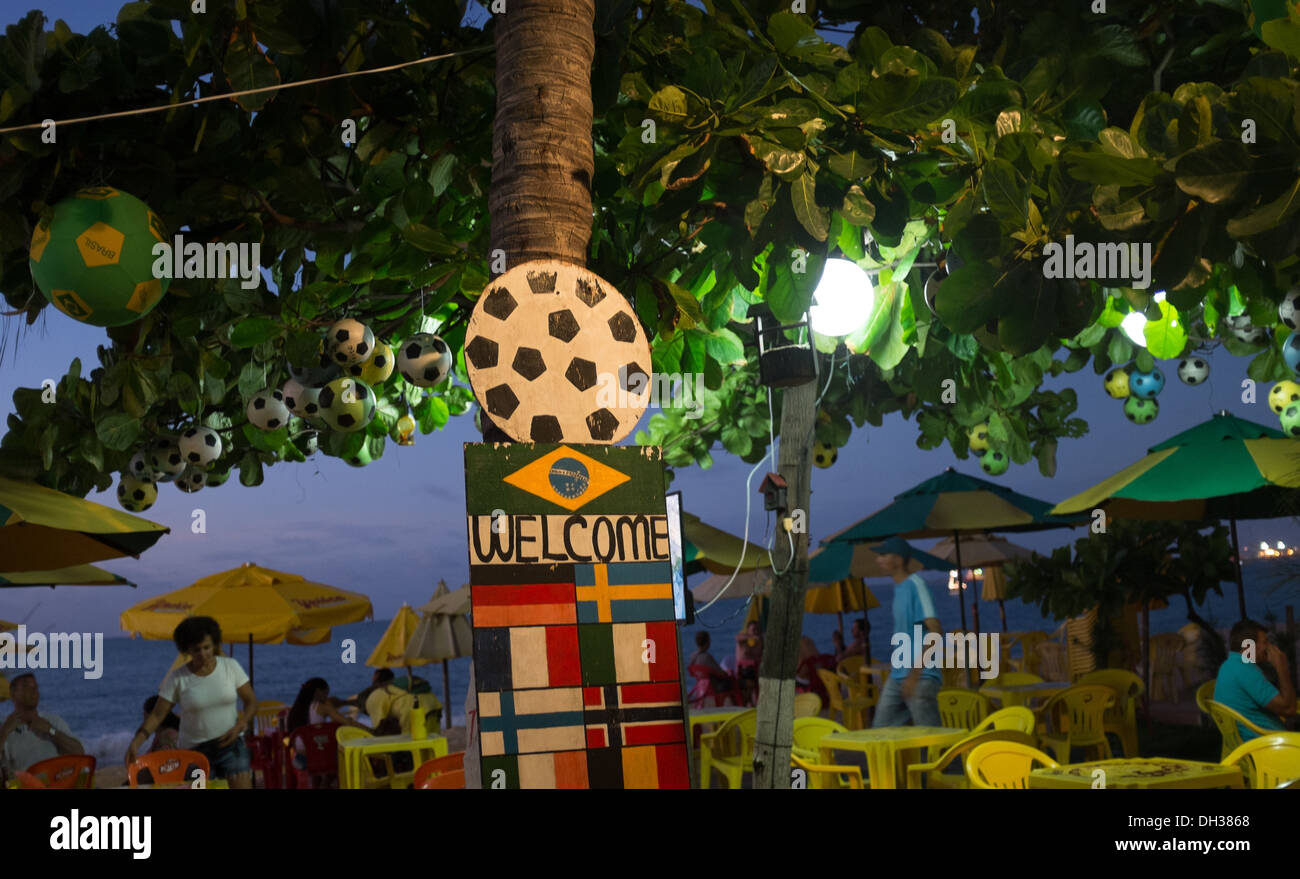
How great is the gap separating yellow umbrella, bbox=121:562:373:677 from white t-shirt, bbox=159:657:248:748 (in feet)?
11.5

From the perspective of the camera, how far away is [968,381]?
632cm

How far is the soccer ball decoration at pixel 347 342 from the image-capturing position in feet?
14.4

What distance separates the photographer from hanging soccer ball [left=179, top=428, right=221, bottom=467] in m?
5.94

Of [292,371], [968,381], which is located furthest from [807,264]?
[968,381]

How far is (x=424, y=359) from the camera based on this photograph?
14.6ft

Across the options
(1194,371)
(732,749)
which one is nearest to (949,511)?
(1194,371)

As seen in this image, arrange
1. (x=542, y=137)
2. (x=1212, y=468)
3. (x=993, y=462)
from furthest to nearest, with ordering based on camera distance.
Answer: (x=993, y=462) < (x=1212, y=468) < (x=542, y=137)

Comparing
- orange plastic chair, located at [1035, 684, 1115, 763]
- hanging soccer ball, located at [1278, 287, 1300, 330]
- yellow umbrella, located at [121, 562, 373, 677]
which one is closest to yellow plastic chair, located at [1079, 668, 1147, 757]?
orange plastic chair, located at [1035, 684, 1115, 763]

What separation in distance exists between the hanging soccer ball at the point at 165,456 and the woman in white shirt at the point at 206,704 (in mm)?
1188

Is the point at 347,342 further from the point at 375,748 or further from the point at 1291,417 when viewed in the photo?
the point at 1291,417

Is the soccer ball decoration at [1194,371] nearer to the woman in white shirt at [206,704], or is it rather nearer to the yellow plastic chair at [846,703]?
the yellow plastic chair at [846,703]

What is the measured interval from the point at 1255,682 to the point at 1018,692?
8.00ft

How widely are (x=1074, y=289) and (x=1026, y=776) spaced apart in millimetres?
3098
